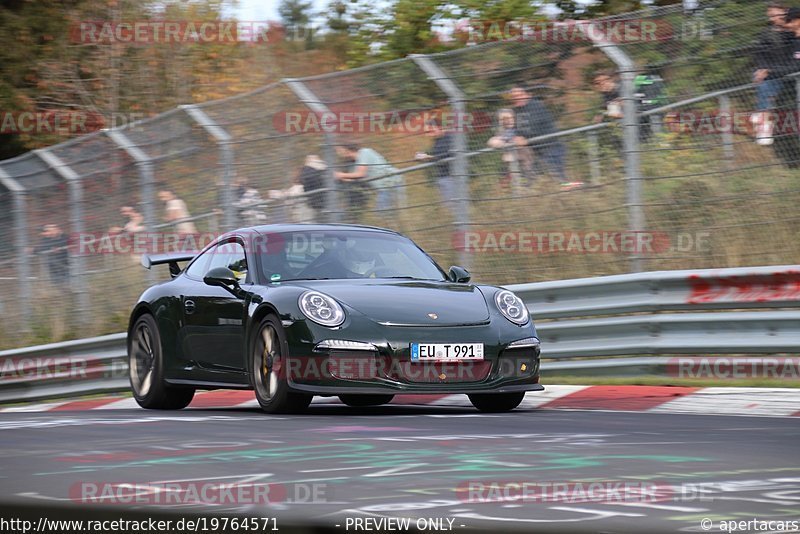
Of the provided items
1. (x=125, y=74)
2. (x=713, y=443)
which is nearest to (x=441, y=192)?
(x=713, y=443)

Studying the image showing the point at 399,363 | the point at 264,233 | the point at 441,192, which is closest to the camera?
the point at 399,363

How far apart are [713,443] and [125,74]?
24190 mm

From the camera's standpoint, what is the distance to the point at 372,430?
6969 millimetres

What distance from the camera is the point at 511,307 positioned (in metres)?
8.87

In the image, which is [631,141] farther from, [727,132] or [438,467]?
[438,467]

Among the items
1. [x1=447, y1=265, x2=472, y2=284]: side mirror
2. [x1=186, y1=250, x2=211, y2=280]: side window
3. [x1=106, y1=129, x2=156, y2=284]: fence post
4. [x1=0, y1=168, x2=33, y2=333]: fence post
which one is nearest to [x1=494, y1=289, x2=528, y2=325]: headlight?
[x1=447, y1=265, x2=472, y2=284]: side mirror

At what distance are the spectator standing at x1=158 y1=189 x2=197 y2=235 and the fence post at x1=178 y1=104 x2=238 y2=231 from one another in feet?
2.63

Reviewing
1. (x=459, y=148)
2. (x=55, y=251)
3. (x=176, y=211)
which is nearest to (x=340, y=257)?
(x=459, y=148)

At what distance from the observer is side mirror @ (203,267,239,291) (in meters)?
9.04

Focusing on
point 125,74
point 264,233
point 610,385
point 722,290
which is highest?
point 125,74

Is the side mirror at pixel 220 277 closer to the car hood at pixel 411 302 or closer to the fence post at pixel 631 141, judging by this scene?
the car hood at pixel 411 302

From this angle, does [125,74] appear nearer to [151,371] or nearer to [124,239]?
[124,239]

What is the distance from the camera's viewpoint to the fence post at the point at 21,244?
A: 1619 centimetres

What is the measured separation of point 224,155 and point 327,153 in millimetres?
1390
